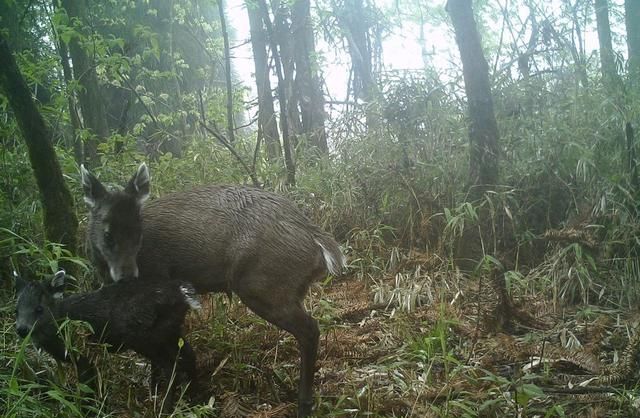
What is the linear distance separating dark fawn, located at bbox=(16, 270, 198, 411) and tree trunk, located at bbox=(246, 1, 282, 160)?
3.77m

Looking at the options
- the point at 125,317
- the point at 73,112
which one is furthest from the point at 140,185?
the point at 73,112

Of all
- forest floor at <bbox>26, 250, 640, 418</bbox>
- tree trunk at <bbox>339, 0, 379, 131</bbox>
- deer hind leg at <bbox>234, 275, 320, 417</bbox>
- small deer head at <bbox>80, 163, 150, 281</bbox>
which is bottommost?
forest floor at <bbox>26, 250, 640, 418</bbox>

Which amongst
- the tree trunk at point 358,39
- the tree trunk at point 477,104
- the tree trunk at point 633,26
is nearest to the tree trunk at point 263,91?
the tree trunk at point 358,39

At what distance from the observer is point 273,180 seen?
732 cm

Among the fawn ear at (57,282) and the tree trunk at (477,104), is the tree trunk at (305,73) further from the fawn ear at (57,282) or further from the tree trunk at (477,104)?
the fawn ear at (57,282)

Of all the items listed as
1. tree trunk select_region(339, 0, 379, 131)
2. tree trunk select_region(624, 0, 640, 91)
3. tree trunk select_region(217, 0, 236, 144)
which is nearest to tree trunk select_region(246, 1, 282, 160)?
tree trunk select_region(217, 0, 236, 144)

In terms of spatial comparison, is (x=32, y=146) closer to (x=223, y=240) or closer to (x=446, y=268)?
(x=223, y=240)

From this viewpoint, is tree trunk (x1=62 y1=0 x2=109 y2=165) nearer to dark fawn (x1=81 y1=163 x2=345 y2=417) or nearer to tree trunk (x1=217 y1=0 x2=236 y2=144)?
tree trunk (x1=217 y1=0 x2=236 y2=144)

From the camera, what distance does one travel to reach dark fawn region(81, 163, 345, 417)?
12.9 feet

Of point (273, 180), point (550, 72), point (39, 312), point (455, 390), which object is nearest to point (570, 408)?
point (455, 390)

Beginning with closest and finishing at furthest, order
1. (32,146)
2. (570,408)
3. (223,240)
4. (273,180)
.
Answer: (570,408) → (223,240) → (32,146) → (273,180)

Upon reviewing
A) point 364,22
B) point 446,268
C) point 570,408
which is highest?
point 364,22

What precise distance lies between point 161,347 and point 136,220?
0.91 m

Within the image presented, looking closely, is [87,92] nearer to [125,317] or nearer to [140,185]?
[140,185]
